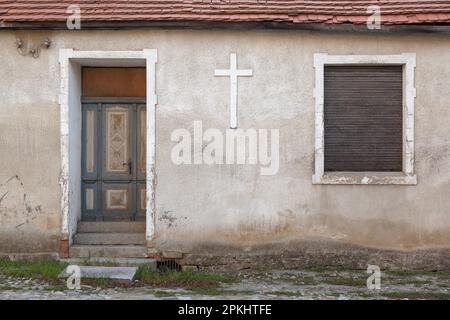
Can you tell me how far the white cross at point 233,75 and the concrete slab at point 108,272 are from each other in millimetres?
2564

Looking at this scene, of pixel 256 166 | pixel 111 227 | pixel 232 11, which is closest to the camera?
pixel 232 11

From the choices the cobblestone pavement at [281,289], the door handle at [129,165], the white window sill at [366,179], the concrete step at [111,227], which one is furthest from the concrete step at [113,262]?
the white window sill at [366,179]

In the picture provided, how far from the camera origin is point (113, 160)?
988 centimetres

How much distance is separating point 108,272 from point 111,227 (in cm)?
126

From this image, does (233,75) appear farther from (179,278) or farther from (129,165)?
(179,278)

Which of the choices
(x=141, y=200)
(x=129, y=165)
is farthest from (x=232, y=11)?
(x=141, y=200)

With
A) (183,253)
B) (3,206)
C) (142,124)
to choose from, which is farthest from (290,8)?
(3,206)

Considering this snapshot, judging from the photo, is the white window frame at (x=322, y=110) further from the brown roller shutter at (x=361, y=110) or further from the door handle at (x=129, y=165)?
the door handle at (x=129, y=165)

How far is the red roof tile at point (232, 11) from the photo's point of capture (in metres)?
8.91

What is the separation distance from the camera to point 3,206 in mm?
9125

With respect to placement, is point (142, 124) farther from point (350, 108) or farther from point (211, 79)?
point (350, 108)

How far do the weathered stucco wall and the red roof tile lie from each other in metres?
0.27
